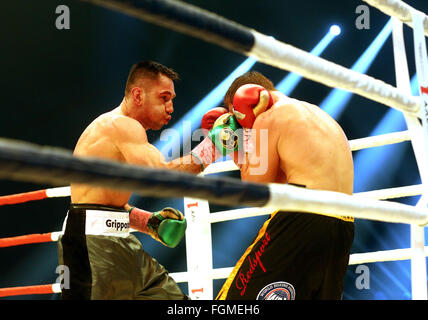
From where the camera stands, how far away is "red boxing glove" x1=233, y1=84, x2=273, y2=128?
5.41ft

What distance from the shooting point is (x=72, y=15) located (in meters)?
5.06

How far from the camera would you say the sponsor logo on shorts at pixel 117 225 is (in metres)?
1.80

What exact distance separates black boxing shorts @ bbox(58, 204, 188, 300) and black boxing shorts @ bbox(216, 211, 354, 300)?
0.42 meters

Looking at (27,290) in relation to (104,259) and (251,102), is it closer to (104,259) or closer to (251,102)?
(104,259)

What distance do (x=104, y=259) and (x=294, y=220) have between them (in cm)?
65

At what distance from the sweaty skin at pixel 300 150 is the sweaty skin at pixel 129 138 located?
0.40m

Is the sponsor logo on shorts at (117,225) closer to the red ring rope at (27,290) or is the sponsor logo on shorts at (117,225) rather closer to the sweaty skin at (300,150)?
the sweaty skin at (300,150)

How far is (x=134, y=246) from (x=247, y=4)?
3809mm

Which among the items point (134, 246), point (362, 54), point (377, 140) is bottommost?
point (134, 246)

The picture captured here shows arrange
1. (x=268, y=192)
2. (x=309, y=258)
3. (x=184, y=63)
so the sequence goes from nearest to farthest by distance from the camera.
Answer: (x=268, y=192), (x=309, y=258), (x=184, y=63)

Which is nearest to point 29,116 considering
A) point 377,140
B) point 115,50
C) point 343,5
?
point 115,50
